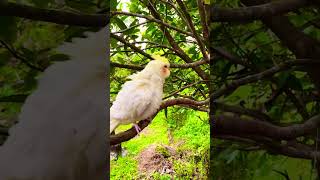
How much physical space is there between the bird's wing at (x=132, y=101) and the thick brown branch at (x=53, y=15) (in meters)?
0.28

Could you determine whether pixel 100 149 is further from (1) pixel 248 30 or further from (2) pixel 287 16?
(2) pixel 287 16

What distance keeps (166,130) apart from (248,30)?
497mm

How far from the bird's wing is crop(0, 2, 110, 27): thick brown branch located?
28 centimetres

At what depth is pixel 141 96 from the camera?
1.70 meters

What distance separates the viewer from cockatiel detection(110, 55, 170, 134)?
5.51ft

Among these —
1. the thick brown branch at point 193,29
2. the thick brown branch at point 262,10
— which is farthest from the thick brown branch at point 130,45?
the thick brown branch at point 262,10

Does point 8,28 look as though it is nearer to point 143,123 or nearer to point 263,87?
point 143,123

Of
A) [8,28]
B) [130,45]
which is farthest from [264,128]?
[8,28]

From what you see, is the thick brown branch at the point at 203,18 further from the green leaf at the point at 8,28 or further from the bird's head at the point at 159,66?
the green leaf at the point at 8,28

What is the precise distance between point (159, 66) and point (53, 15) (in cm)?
51

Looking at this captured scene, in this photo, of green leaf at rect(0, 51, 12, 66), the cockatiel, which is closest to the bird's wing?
the cockatiel

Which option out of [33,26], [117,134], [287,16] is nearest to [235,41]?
[287,16]

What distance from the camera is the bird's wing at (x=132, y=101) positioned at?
1.68 m

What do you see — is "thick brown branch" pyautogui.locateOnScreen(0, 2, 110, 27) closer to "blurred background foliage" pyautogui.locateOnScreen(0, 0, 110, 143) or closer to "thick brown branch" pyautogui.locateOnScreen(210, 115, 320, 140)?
"blurred background foliage" pyautogui.locateOnScreen(0, 0, 110, 143)
